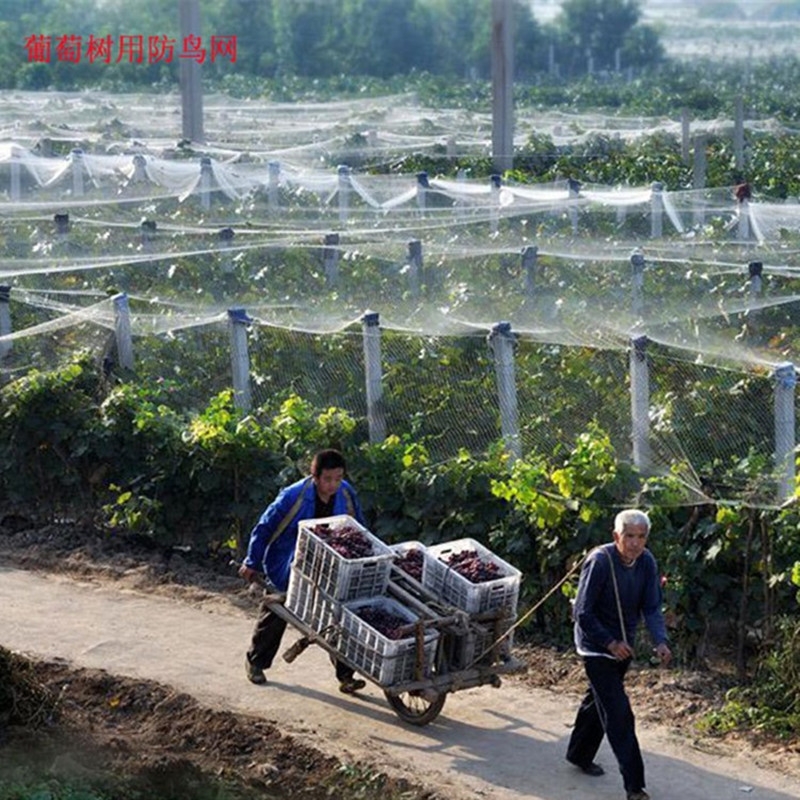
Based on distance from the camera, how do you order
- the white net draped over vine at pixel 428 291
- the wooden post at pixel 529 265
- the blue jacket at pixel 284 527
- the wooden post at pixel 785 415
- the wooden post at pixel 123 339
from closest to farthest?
the blue jacket at pixel 284 527 < the wooden post at pixel 785 415 < the white net draped over vine at pixel 428 291 < the wooden post at pixel 123 339 < the wooden post at pixel 529 265

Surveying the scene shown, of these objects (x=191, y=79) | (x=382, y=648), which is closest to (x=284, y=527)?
(x=382, y=648)

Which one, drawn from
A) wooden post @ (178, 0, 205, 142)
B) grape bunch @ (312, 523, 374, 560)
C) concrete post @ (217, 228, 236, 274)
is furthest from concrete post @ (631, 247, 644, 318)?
wooden post @ (178, 0, 205, 142)

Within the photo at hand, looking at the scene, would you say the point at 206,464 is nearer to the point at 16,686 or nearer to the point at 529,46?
the point at 16,686

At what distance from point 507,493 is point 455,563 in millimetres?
1070

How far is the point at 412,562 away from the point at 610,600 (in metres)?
1.48

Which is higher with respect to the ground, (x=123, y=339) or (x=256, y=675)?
(x=123, y=339)

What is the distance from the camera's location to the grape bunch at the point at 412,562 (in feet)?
32.1

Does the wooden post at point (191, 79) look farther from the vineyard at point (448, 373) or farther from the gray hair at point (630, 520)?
the gray hair at point (630, 520)

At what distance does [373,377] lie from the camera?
1250 centimetres

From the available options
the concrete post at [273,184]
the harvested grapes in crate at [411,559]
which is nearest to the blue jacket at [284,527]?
the harvested grapes in crate at [411,559]

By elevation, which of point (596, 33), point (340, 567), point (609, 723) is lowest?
point (609, 723)

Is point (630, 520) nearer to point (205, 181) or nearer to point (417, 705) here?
point (417, 705)

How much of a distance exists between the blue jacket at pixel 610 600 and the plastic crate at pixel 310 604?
135 centimetres

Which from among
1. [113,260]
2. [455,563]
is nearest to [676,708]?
[455,563]
